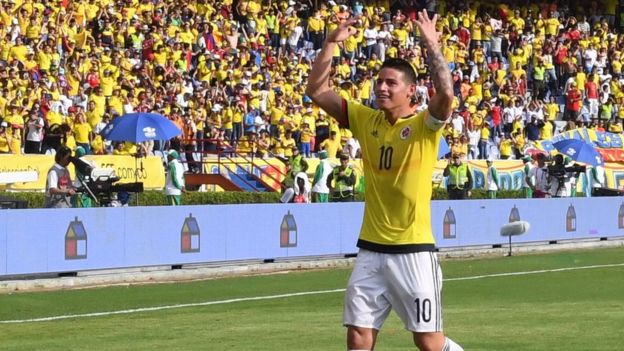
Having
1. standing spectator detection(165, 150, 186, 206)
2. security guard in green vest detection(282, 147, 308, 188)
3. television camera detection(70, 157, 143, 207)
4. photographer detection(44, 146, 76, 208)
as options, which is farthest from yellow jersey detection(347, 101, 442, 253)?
security guard in green vest detection(282, 147, 308, 188)

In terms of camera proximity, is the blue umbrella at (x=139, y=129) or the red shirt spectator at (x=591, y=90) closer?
the blue umbrella at (x=139, y=129)

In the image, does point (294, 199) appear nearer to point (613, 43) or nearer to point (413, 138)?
point (413, 138)

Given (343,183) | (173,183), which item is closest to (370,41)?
(343,183)

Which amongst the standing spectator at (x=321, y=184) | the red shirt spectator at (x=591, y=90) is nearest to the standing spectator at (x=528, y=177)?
the standing spectator at (x=321, y=184)

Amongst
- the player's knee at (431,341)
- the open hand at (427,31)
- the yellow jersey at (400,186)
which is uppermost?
the open hand at (427,31)

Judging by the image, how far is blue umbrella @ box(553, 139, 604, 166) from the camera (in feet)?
125

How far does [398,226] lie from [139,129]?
21.1m

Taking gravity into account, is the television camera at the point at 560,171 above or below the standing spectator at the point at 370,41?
below

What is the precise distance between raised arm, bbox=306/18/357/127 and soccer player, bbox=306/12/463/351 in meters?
0.05

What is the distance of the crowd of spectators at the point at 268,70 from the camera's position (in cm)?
3275

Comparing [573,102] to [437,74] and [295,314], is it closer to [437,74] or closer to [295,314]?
[295,314]

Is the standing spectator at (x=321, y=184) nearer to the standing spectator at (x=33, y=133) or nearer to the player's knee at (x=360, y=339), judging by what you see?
the standing spectator at (x=33, y=133)

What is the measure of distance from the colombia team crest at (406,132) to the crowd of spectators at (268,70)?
70.0 ft

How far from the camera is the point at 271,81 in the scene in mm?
39219
